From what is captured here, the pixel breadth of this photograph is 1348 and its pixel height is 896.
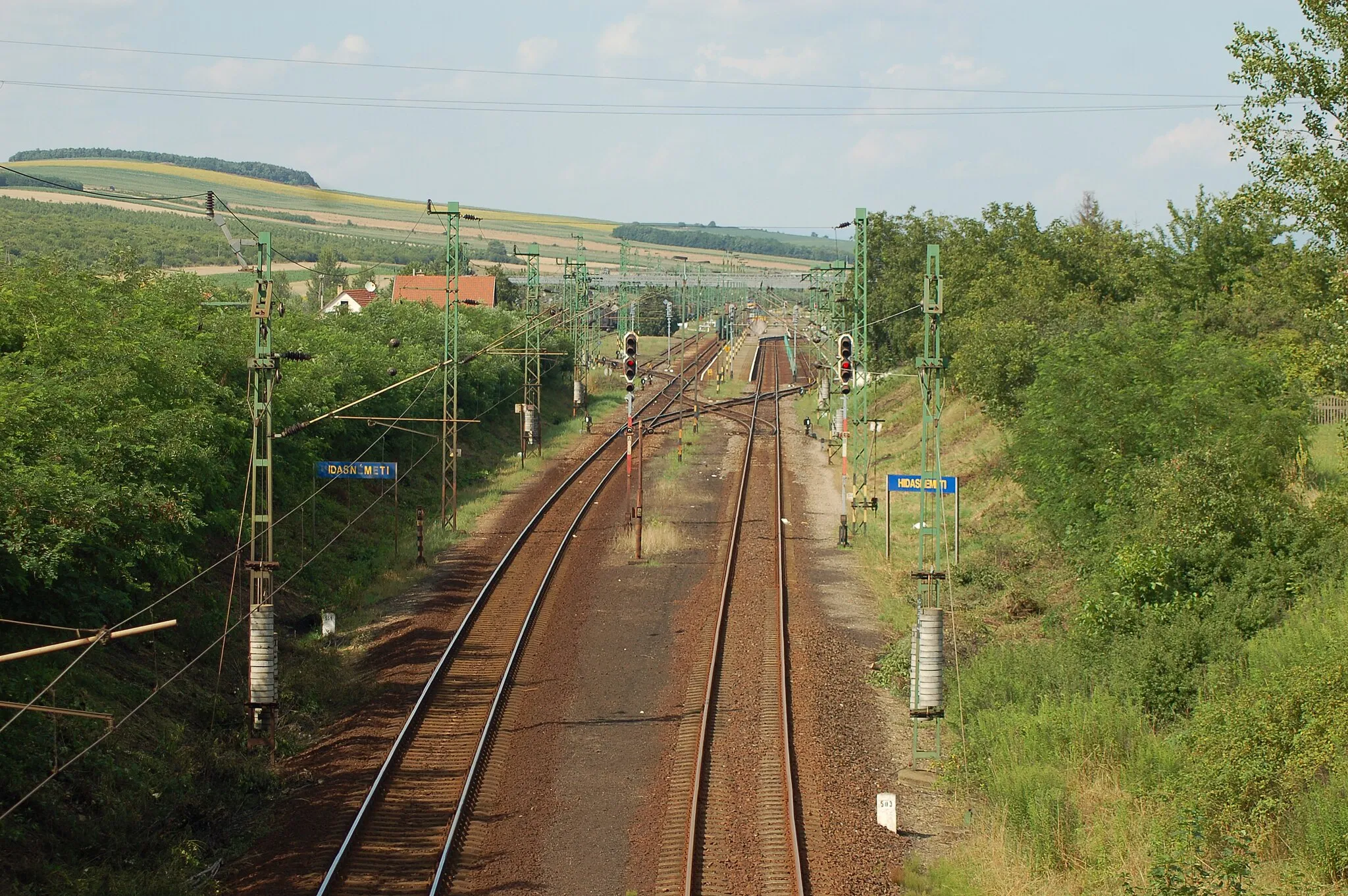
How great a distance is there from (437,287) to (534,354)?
114 ft

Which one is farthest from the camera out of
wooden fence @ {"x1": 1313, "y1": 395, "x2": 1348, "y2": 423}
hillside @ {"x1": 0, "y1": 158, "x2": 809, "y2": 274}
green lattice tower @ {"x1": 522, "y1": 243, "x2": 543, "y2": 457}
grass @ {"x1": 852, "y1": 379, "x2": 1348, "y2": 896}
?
hillside @ {"x1": 0, "y1": 158, "x2": 809, "y2": 274}

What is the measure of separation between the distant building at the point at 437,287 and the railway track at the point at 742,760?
5220 centimetres

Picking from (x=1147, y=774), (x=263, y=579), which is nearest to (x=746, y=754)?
(x=1147, y=774)

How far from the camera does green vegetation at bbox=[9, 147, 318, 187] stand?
549ft

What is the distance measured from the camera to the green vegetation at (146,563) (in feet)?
44.1

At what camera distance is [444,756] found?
16734 mm

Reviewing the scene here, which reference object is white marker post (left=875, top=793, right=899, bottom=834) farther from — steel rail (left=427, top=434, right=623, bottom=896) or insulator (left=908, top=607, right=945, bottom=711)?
steel rail (left=427, top=434, right=623, bottom=896)

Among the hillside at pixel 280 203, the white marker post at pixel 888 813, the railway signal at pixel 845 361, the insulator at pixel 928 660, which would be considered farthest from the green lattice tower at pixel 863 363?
the hillside at pixel 280 203

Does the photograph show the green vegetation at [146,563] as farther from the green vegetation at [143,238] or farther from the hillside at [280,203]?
the hillside at [280,203]

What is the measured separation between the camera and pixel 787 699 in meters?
18.8

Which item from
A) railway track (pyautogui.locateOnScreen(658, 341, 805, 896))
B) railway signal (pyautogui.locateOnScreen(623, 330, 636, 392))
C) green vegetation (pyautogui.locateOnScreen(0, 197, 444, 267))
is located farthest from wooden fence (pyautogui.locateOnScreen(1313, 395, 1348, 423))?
green vegetation (pyautogui.locateOnScreen(0, 197, 444, 267))

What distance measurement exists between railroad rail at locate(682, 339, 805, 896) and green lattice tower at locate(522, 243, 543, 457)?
15.8m

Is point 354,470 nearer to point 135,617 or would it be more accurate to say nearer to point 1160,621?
point 135,617

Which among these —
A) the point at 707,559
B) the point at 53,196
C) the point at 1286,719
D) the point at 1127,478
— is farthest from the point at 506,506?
the point at 53,196
